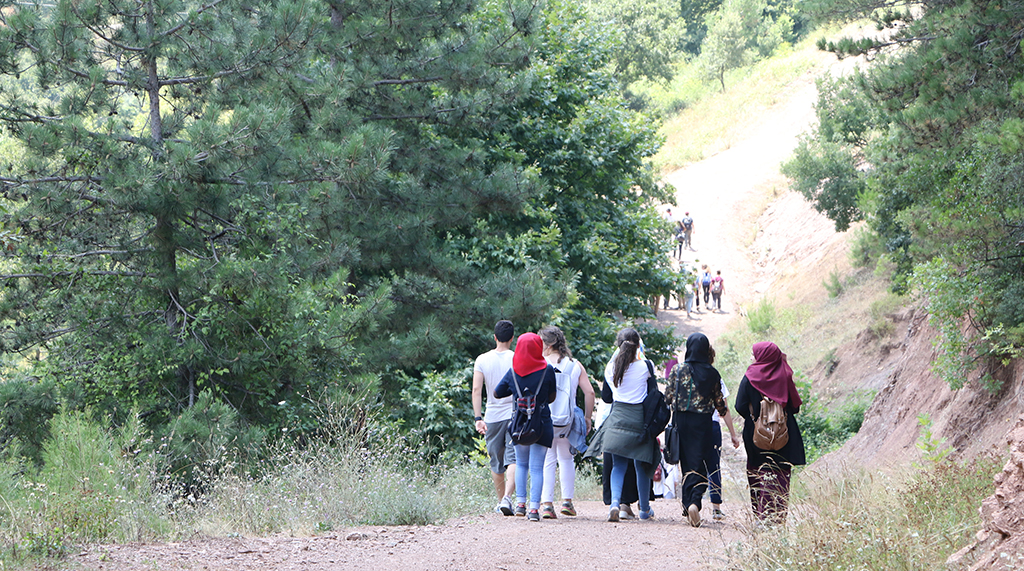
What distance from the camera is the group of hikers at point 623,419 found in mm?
6863

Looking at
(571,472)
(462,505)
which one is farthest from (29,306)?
(571,472)

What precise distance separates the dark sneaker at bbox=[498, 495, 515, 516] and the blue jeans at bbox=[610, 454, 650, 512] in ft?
2.97

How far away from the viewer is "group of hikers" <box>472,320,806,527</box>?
6863 mm

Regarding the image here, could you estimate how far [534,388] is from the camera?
7.39 metres

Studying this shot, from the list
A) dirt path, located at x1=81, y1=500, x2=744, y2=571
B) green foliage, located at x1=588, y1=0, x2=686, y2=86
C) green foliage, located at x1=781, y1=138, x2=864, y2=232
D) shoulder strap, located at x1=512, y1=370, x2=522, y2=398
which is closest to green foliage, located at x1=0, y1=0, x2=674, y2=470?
dirt path, located at x1=81, y1=500, x2=744, y2=571

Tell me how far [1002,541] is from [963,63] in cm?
684

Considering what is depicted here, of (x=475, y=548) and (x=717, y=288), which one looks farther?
(x=717, y=288)

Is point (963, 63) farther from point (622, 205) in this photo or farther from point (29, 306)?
point (29, 306)

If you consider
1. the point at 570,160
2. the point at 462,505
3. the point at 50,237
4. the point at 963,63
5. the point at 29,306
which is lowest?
the point at 462,505

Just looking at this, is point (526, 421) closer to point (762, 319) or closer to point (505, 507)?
point (505, 507)

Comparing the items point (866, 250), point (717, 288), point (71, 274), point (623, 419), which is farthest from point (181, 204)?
point (717, 288)

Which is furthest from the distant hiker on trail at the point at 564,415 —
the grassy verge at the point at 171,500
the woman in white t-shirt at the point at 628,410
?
the grassy verge at the point at 171,500

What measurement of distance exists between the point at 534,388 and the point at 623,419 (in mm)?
830

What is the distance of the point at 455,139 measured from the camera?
16234 mm
